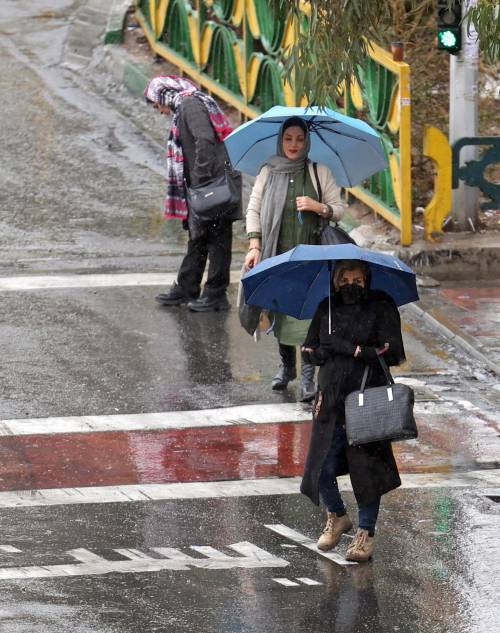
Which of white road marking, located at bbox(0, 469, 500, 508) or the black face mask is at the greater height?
the black face mask

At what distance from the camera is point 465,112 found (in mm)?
13156

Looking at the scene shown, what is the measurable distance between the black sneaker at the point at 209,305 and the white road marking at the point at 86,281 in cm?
83

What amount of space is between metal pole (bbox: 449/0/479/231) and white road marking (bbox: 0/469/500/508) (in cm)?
534

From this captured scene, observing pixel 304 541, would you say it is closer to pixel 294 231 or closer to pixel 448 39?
pixel 294 231

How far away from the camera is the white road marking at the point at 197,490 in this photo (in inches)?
311

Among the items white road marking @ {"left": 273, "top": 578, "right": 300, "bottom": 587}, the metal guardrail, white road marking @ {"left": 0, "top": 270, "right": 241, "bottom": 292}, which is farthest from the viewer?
the metal guardrail

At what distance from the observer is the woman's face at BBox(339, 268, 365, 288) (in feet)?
23.1

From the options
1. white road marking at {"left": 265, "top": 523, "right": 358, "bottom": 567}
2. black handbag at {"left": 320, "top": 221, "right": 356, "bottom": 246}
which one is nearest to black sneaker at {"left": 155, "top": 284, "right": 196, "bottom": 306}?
black handbag at {"left": 320, "top": 221, "right": 356, "bottom": 246}

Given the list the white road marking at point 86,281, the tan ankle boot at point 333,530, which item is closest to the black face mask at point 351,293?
the tan ankle boot at point 333,530

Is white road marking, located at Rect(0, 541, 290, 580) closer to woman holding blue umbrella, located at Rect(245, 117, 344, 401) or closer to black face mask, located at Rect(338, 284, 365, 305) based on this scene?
black face mask, located at Rect(338, 284, 365, 305)

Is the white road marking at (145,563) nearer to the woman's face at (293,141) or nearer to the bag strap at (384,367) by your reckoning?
the bag strap at (384,367)

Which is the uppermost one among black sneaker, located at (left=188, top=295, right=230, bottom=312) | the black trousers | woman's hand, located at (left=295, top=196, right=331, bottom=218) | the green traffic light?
the green traffic light

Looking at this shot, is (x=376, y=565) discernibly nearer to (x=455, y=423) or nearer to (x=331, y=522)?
(x=331, y=522)

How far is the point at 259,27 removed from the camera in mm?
15664
